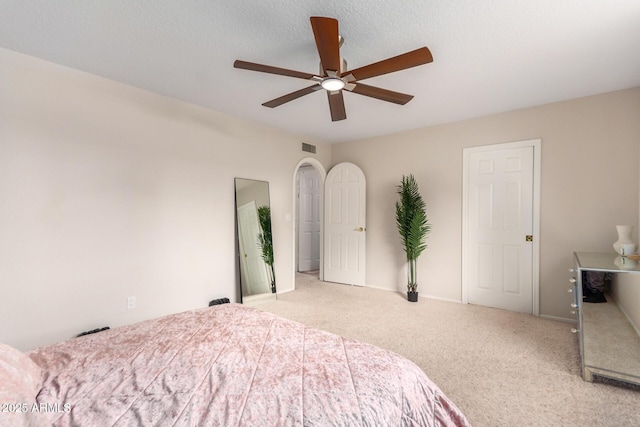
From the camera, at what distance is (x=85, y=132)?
2.58 metres

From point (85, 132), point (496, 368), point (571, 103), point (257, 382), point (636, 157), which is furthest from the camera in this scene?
point (571, 103)

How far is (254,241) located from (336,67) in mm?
2670

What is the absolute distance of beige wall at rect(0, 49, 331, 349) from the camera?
2.25 meters

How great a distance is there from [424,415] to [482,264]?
3203 millimetres

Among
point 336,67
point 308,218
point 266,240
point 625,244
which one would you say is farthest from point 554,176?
point 308,218

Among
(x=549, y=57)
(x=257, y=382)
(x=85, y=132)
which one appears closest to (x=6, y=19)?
(x=85, y=132)

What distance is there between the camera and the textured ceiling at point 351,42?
70.2 inches

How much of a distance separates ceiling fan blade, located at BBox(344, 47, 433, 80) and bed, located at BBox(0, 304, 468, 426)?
5.40ft

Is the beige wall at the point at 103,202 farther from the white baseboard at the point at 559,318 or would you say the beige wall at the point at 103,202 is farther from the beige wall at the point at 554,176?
the white baseboard at the point at 559,318

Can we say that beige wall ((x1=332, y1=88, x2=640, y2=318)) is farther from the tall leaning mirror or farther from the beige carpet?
the tall leaning mirror

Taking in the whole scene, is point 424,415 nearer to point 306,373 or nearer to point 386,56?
point 306,373

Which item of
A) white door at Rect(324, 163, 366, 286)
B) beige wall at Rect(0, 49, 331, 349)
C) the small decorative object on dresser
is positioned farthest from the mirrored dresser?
beige wall at Rect(0, 49, 331, 349)

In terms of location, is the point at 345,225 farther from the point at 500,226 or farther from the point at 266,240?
the point at 500,226

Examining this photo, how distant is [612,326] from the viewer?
2441 mm
